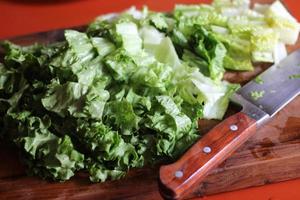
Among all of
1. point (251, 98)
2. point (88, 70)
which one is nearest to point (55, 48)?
point (88, 70)

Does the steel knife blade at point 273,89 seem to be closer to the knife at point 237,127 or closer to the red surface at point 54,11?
the knife at point 237,127

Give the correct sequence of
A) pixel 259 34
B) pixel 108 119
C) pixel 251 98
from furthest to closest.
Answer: pixel 259 34 < pixel 251 98 < pixel 108 119

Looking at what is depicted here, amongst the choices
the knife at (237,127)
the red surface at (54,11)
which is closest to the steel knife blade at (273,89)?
the knife at (237,127)

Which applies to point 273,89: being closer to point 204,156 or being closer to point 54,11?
point 204,156

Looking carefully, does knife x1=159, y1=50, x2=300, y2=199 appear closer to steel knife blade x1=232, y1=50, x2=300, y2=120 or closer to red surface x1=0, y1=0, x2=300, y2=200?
steel knife blade x1=232, y1=50, x2=300, y2=120

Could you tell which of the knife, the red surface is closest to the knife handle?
the knife

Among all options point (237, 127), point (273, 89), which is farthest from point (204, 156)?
point (273, 89)

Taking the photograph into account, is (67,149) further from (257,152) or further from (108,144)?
(257,152)
